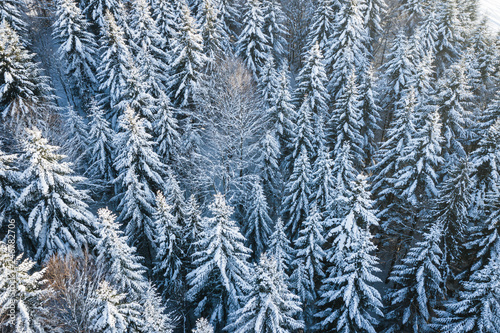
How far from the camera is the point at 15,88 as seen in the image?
20781 mm

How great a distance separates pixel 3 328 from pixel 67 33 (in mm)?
24802

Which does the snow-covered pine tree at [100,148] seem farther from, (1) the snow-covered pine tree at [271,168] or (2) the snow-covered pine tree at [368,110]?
(2) the snow-covered pine tree at [368,110]

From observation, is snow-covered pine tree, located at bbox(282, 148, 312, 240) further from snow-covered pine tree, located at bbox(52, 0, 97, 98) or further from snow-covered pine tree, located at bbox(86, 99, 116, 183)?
snow-covered pine tree, located at bbox(52, 0, 97, 98)

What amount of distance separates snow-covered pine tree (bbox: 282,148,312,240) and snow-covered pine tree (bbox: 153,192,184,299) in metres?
7.98

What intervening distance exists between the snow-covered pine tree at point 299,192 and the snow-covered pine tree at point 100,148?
13492mm

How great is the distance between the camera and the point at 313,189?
21.4 m

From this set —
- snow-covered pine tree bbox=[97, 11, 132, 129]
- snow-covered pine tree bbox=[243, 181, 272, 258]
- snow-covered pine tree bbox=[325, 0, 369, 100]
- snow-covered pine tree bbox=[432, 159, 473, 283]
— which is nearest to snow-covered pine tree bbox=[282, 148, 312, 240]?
snow-covered pine tree bbox=[243, 181, 272, 258]

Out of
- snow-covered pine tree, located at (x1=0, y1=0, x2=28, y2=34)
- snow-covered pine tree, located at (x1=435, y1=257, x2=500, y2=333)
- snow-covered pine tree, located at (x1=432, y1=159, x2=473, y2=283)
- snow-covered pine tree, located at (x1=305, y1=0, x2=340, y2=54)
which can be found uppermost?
snow-covered pine tree, located at (x1=305, y1=0, x2=340, y2=54)

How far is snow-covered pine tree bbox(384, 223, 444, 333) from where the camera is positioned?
15539 mm

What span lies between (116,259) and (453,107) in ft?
75.6

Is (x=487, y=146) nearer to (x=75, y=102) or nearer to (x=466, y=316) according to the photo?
(x=466, y=316)

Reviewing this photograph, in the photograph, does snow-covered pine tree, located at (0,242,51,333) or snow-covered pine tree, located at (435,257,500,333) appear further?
snow-covered pine tree, located at (435,257,500,333)

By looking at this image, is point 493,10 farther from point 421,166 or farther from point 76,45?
point 76,45

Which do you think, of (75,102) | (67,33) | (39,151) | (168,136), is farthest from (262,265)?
(75,102)
